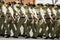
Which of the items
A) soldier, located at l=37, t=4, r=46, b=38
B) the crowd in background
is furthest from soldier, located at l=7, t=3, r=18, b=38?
soldier, located at l=37, t=4, r=46, b=38

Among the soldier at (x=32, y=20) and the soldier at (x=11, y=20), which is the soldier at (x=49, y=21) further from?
the soldier at (x=11, y=20)

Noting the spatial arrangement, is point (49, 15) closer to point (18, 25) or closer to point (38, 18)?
point (38, 18)

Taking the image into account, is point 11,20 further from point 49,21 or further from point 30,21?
point 49,21

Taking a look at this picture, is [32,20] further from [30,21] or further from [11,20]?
[11,20]

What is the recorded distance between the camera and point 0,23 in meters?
0.93

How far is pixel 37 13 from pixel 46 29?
0.11m

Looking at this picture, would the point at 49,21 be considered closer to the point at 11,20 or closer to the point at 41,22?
the point at 41,22

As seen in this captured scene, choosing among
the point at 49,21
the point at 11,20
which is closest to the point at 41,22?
the point at 49,21

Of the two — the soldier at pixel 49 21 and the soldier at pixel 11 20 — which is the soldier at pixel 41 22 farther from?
the soldier at pixel 11 20

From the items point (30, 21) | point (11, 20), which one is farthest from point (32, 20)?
point (11, 20)

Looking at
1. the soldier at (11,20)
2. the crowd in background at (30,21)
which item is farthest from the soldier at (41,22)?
the soldier at (11,20)

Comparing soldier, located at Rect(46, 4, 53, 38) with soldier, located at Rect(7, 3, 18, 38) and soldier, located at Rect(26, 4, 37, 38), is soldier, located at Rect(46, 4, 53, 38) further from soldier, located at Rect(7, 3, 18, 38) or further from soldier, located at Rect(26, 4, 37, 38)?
soldier, located at Rect(7, 3, 18, 38)

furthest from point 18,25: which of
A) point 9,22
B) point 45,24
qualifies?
point 45,24

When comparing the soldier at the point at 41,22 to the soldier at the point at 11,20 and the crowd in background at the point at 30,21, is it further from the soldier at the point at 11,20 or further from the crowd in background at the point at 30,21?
the soldier at the point at 11,20
